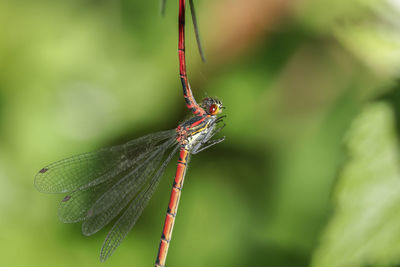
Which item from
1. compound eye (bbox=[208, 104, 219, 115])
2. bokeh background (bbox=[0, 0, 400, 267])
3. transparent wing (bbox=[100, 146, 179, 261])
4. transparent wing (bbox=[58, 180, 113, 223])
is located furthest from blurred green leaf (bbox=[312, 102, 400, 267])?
transparent wing (bbox=[58, 180, 113, 223])

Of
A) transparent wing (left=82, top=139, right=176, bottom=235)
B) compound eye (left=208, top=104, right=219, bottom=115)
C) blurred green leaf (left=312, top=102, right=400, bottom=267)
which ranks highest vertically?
compound eye (left=208, top=104, right=219, bottom=115)

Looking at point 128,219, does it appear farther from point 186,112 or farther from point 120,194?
point 186,112

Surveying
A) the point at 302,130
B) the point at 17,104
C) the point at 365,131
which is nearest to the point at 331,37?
the point at 302,130

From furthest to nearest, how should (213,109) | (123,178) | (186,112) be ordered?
(186,112) < (123,178) < (213,109)

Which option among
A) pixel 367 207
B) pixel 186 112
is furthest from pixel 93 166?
pixel 367 207

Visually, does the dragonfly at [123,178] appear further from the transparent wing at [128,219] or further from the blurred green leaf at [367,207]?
the blurred green leaf at [367,207]

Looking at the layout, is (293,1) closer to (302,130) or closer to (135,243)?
(302,130)

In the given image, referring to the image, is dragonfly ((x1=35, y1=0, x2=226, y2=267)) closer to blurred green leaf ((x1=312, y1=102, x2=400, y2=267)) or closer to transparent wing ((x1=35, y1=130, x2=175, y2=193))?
transparent wing ((x1=35, y1=130, x2=175, y2=193))
